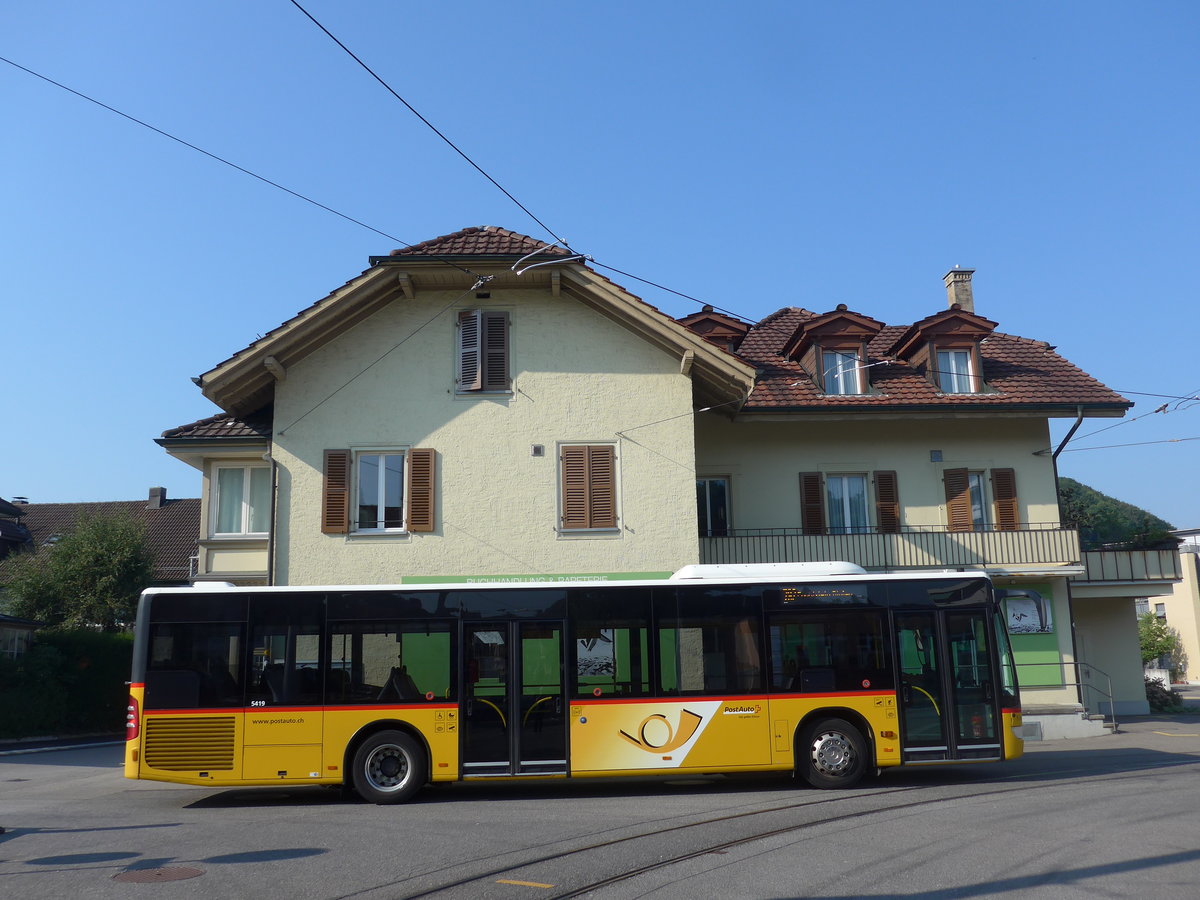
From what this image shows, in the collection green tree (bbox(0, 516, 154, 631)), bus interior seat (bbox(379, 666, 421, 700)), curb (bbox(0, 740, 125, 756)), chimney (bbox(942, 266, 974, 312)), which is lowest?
curb (bbox(0, 740, 125, 756))

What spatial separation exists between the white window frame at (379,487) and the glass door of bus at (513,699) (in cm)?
709

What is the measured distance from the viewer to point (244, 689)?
13.5 metres

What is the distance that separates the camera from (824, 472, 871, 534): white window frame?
2427 centimetres

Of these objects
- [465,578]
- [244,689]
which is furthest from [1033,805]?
[465,578]

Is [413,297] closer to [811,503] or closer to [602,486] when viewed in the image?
[602,486]

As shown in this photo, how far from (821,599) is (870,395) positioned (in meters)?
11.0

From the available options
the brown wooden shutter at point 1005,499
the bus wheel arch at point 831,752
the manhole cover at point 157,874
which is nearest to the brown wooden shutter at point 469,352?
the bus wheel arch at point 831,752

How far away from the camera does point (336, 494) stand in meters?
20.4

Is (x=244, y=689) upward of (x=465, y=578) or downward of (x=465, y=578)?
downward

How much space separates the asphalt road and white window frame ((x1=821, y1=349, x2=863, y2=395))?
10669mm

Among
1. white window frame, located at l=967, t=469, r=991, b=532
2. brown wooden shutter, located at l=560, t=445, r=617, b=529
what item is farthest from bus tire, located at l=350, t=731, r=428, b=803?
white window frame, located at l=967, t=469, r=991, b=532

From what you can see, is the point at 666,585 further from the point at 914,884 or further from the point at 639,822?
the point at 914,884

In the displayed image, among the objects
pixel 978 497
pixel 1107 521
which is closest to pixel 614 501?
pixel 978 497

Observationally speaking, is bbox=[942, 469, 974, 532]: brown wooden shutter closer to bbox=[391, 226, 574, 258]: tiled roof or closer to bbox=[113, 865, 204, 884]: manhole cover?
bbox=[391, 226, 574, 258]: tiled roof
